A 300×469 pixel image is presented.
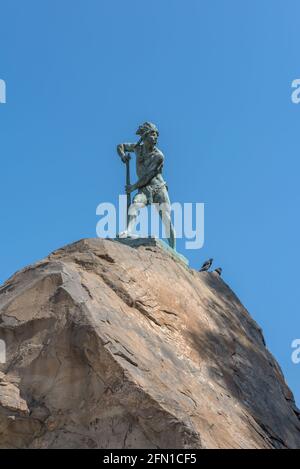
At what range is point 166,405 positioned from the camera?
36.1ft

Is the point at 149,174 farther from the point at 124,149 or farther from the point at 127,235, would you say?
the point at 127,235

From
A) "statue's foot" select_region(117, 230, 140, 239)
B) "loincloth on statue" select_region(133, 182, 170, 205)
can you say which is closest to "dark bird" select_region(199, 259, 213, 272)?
"loincloth on statue" select_region(133, 182, 170, 205)

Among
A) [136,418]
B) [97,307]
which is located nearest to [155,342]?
[97,307]

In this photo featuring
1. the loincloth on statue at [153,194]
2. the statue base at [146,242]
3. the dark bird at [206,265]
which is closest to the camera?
the statue base at [146,242]

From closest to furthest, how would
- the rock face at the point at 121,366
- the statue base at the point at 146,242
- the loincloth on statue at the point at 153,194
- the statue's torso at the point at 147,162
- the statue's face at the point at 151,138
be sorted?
the rock face at the point at 121,366
the statue base at the point at 146,242
the loincloth on statue at the point at 153,194
the statue's torso at the point at 147,162
the statue's face at the point at 151,138

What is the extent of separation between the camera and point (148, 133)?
17.0m

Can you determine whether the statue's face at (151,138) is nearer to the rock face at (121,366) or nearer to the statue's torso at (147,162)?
the statue's torso at (147,162)

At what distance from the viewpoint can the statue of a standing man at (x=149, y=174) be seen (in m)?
16.7

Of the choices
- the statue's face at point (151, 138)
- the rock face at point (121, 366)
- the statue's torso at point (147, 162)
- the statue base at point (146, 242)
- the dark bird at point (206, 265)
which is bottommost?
the rock face at point (121, 366)

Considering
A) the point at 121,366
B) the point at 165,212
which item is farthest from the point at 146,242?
the point at 121,366

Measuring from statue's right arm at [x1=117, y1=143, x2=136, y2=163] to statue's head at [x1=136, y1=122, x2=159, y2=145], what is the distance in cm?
23

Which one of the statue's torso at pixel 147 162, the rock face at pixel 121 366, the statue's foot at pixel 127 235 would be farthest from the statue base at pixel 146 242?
the statue's torso at pixel 147 162

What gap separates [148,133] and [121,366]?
6.54m
